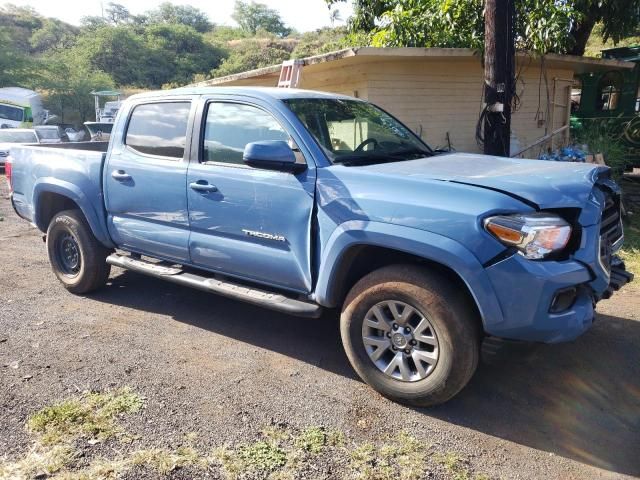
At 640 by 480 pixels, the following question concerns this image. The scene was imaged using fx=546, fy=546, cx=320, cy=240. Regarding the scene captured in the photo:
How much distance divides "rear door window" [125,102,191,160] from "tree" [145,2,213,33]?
97585mm

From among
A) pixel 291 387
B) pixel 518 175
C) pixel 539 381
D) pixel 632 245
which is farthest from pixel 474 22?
pixel 291 387

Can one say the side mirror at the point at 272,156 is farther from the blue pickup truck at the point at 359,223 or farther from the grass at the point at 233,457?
the grass at the point at 233,457

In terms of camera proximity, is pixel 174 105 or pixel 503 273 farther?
pixel 174 105

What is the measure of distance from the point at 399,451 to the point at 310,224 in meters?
1.47

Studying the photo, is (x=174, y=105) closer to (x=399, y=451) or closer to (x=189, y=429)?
(x=189, y=429)

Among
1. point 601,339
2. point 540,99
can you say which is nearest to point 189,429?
point 601,339

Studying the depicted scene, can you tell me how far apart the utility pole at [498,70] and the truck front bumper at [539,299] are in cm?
480

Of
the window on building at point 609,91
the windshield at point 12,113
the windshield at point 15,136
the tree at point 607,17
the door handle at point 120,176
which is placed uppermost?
the tree at point 607,17

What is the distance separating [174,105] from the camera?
15.0 ft

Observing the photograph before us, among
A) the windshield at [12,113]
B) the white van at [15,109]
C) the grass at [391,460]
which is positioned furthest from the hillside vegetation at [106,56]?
the grass at [391,460]

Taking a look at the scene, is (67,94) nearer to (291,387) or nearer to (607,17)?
(607,17)

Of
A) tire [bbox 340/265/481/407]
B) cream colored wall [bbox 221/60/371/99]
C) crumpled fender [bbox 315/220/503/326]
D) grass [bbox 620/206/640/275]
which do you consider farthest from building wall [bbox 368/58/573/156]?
tire [bbox 340/265/481/407]

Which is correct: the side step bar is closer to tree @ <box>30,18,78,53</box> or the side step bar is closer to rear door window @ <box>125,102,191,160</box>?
rear door window @ <box>125,102,191,160</box>

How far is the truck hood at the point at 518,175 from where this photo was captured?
9.91 ft
